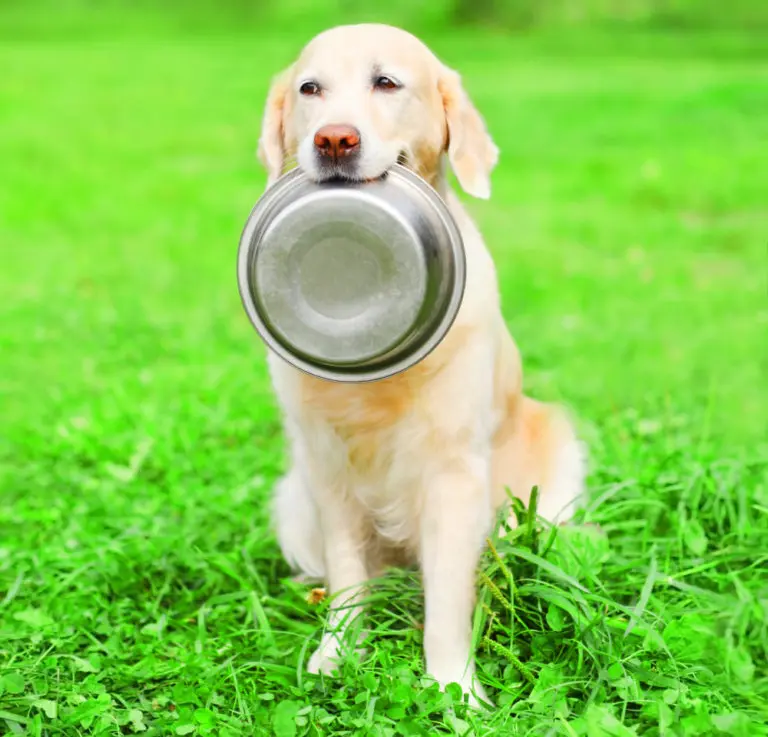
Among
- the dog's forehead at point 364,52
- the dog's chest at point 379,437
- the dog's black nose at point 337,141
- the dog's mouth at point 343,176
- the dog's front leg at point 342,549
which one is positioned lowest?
the dog's front leg at point 342,549

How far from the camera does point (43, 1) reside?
68.8ft

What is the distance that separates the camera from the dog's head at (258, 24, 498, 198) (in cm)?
273

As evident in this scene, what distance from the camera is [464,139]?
3072 mm

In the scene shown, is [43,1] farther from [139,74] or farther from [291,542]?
[291,542]

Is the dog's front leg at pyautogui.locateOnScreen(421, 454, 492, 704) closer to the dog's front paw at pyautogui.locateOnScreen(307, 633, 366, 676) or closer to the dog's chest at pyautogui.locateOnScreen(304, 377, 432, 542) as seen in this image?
the dog's chest at pyautogui.locateOnScreen(304, 377, 432, 542)

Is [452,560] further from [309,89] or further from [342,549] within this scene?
[309,89]

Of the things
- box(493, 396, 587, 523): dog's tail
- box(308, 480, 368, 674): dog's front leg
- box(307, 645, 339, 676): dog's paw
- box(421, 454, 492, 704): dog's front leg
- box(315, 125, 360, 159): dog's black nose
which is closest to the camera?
box(315, 125, 360, 159): dog's black nose

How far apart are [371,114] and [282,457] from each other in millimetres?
2361

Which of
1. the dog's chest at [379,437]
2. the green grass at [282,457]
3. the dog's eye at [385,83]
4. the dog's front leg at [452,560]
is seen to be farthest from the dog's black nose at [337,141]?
the green grass at [282,457]

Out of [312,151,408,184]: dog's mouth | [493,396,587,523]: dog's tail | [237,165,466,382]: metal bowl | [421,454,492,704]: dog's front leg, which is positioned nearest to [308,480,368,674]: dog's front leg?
[421,454,492,704]: dog's front leg

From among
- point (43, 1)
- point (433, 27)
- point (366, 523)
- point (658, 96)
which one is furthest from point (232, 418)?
point (43, 1)

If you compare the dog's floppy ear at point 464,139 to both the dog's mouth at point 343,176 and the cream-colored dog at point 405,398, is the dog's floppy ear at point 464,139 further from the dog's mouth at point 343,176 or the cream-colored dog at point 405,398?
the dog's mouth at point 343,176

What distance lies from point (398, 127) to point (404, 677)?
1.46 meters

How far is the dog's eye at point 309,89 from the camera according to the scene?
9.64 feet
